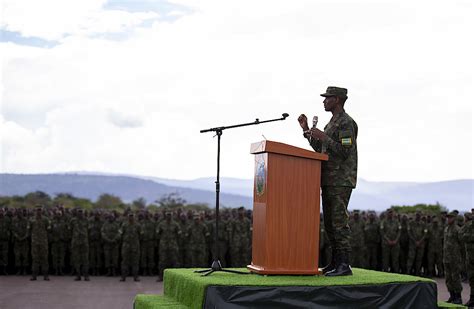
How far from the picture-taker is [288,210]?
22.5 feet

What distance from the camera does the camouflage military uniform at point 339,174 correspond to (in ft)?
23.6

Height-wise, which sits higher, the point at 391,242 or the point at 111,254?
the point at 391,242

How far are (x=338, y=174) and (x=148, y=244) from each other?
41.5ft

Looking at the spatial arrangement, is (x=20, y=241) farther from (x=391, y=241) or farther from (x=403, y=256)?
(x=403, y=256)

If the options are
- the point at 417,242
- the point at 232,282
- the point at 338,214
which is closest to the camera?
the point at 232,282

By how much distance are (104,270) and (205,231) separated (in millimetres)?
2695

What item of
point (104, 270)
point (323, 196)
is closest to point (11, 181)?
point (104, 270)

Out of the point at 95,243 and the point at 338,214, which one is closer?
the point at 338,214

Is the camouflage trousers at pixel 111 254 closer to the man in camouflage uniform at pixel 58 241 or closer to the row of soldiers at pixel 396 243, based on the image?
the man in camouflage uniform at pixel 58 241

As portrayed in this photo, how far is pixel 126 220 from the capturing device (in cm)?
1864

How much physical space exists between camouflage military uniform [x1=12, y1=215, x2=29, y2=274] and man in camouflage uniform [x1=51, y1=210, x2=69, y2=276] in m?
0.68

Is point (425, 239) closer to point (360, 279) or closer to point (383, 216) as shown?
point (383, 216)

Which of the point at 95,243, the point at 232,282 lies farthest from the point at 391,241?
the point at 232,282

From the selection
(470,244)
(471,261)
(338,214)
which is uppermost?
(338,214)
